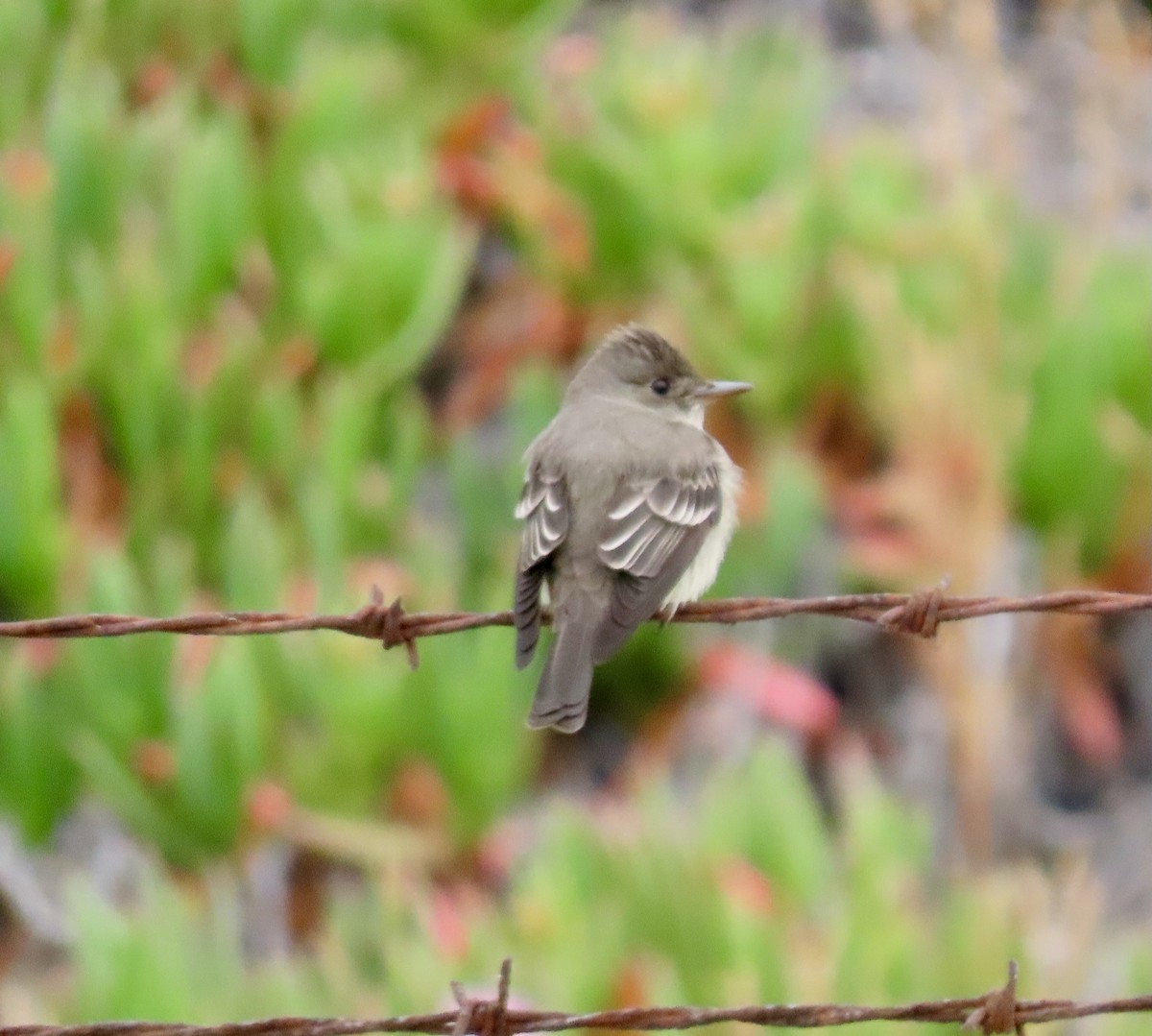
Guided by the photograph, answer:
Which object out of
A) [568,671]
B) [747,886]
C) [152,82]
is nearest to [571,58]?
[152,82]

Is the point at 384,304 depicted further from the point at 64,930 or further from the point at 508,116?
the point at 64,930

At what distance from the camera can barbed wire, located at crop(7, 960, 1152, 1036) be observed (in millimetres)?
2514

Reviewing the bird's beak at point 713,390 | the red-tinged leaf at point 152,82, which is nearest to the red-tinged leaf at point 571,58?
the red-tinged leaf at point 152,82

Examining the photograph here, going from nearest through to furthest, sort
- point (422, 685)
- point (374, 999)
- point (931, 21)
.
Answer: point (374, 999)
point (422, 685)
point (931, 21)

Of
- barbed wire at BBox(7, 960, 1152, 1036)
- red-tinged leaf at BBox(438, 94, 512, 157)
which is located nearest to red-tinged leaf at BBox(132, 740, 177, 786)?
barbed wire at BBox(7, 960, 1152, 1036)

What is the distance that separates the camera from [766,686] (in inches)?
245

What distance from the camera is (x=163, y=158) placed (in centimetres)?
722

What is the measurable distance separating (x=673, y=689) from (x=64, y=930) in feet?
6.25

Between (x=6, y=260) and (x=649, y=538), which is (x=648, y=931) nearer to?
(x=649, y=538)

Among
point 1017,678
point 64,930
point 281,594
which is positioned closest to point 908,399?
point 1017,678

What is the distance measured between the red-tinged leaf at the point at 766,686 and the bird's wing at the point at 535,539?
2.12 m

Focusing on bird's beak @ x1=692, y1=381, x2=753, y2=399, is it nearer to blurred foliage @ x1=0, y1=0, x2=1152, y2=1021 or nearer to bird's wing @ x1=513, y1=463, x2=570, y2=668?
bird's wing @ x1=513, y1=463, x2=570, y2=668

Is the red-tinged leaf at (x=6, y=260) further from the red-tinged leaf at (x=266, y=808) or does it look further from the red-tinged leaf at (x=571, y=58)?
the red-tinged leaf at (x=571, y=58)

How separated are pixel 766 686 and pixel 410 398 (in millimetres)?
1686
